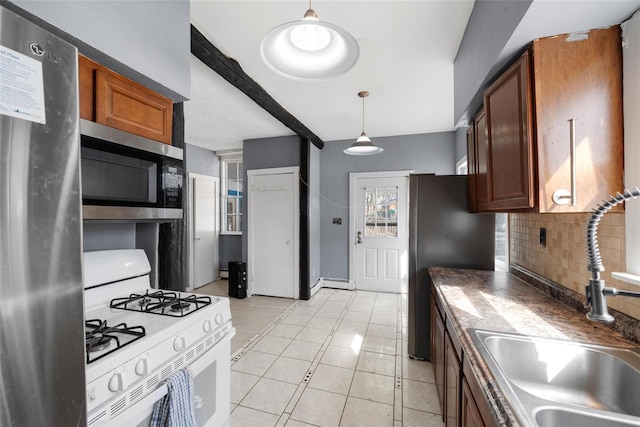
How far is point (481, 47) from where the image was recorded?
1.57 meters

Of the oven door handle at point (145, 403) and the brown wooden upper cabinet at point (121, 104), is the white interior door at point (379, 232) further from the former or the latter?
the oven door handle at point (145, 403)

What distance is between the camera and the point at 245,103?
3.10 metres

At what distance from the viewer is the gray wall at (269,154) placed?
14.2 feet

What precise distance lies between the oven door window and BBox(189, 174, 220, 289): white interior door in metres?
3.56

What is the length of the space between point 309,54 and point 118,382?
138 cm

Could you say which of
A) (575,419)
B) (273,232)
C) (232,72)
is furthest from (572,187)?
(273,232)

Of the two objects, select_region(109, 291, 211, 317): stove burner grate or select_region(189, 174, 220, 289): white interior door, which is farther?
select_region(189, 174, 220, 289): white interior door

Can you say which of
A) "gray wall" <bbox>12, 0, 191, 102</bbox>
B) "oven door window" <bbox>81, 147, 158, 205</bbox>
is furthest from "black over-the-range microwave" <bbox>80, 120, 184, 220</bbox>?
"gray wall" <bbox>12, 0, 191, 102</bbox>

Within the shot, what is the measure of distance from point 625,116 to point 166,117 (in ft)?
7.08

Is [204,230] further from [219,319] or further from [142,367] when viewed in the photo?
[142,367]

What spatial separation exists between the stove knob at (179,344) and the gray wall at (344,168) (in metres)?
3.74

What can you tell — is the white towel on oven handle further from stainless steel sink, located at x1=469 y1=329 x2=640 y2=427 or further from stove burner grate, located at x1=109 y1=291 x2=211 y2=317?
stainless steel sink, located at x1=469 y1=329 x2=640 y2=427

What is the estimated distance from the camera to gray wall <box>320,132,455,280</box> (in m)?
4.38

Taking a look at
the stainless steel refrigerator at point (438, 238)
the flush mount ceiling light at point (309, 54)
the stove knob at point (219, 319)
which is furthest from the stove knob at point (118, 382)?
the stainless steel refrigerator at point (438, 238)
